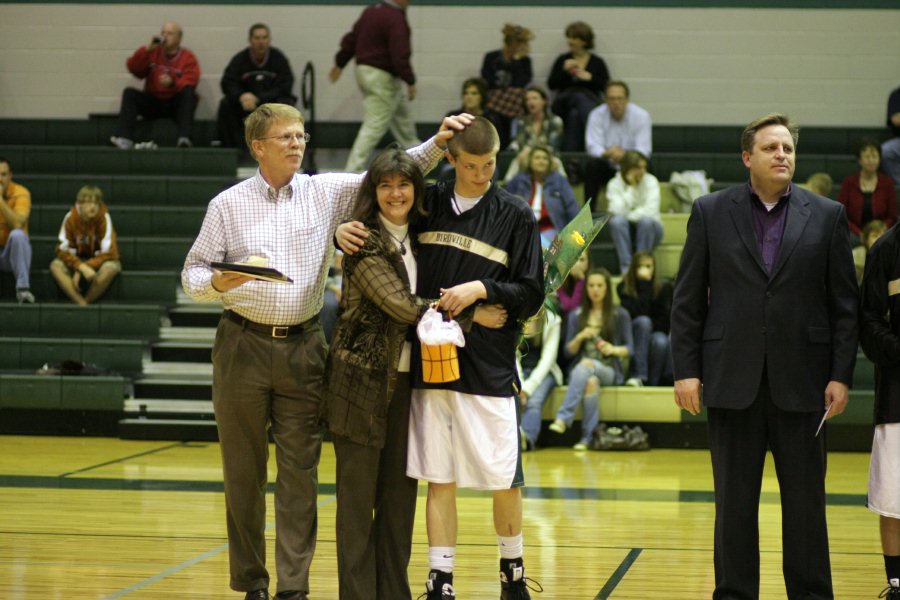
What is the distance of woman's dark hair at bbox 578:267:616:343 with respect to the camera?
873 centimetres

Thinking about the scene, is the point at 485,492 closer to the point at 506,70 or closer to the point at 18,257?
the point at 18,257

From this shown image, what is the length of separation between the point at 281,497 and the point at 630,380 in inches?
202

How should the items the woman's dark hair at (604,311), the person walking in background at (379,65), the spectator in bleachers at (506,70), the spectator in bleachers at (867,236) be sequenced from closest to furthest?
the woman's dark hair at (604,311)
the spectator in bleachers at (867,236)
the person walking in background at (379,65)
the spectator in bleachers at (506,70)

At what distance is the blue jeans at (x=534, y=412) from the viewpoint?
27.8 ft

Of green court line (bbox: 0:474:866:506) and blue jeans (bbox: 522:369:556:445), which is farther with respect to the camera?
blue jeans (bbox: 522:369:556:445)

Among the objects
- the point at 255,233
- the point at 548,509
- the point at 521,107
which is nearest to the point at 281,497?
the point at 255,233

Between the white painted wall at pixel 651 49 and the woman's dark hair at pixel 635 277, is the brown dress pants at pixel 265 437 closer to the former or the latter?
the woman's dark hair at pixel 635 277

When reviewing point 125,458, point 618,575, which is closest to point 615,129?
point 125,458

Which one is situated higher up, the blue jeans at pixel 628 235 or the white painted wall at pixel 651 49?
the white painted wall at pixel 651 49

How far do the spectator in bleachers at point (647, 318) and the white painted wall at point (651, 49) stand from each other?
12.3 ft

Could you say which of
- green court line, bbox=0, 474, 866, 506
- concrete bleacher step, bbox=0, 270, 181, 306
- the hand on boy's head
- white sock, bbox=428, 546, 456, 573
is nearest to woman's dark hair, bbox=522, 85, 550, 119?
concrete bleacher step, bbox=0, 270, 181, 306

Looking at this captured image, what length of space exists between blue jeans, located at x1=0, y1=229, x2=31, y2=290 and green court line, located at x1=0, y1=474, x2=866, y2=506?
3.36 m

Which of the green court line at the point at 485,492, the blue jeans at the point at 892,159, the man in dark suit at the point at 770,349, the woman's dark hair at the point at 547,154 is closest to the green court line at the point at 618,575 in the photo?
the man in dark suit at the point at 770,349

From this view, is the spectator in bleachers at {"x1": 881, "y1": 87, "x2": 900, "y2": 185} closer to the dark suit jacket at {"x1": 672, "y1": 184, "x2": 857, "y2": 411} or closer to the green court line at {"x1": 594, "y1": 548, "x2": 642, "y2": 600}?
the green court line at {"x1": 594, "y1": 548, "x2": 642, "y2": 600}
